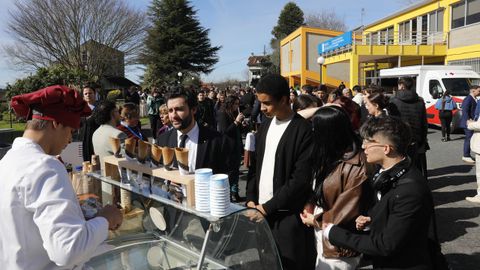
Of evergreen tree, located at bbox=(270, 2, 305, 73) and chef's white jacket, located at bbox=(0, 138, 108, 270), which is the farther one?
evergreen tree, located at bbox=(270, 2, 305, 73)

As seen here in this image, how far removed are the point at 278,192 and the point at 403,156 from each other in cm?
83

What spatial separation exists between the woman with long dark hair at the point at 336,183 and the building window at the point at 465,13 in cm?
2333

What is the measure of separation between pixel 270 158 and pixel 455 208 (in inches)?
175

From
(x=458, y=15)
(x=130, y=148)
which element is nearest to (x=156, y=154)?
(x=130, y=148)

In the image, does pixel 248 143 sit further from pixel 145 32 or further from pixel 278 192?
pixel 145 32

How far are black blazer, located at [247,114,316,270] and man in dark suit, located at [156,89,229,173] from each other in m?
0.69

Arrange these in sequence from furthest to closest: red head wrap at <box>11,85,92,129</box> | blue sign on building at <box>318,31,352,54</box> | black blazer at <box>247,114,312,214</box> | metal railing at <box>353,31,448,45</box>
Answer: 1. blue sign on building at <box>318,31,352,54</box>
2. metal railing at <box>353,31,448,45</box>
3. black blazer at <box>247,114,312,214</box>
4. red head wrap at <box>11,85,92,129</box>

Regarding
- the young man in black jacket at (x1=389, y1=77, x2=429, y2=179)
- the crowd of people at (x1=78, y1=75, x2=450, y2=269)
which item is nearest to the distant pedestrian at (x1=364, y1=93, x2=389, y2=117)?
the young man in black jacket at (x1=389, y1=77, x2=429, y2=179)

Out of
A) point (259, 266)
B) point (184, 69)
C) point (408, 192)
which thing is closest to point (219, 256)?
point (259, 266)

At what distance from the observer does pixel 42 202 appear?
4.77 ft

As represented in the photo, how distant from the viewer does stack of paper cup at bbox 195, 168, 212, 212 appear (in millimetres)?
2092

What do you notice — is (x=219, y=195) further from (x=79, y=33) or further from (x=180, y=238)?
(x=79, y=33)

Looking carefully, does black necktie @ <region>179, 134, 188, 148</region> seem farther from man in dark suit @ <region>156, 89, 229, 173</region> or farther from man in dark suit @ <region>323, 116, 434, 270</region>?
man in dark suit @ <region>323, 116, 434, 270</region>

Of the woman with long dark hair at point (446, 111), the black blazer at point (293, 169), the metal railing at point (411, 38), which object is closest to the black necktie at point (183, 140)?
the black blazer at point (293, 169)
